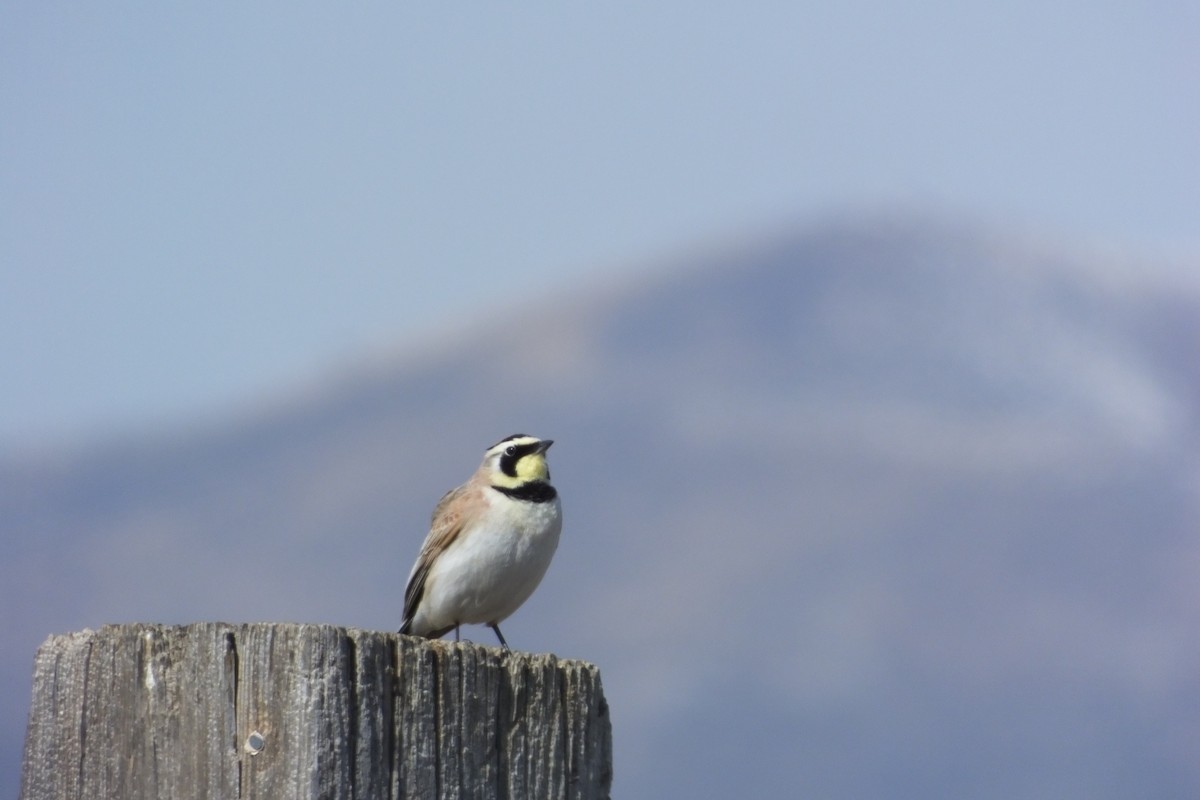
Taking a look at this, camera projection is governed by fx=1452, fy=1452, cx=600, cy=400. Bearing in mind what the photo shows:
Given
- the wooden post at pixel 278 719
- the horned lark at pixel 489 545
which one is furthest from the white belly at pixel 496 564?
the wooden post at pixel 278 719

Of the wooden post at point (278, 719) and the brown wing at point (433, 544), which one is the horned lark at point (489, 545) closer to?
the brown wing at point (433, 544)

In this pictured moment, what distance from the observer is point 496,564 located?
31.0ft

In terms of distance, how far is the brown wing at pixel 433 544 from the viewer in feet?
32.3

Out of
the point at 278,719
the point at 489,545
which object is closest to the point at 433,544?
the point at 489,545

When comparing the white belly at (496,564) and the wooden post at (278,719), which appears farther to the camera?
the white belly at (496,564)

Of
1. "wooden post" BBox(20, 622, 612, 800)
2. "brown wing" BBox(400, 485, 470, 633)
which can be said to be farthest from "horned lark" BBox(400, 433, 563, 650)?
"wooden post" BBox(20, 622, 612, 800)

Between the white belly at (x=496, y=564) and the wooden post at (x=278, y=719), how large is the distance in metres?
5.12

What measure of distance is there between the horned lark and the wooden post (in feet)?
16.9

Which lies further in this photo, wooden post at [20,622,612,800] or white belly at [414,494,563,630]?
white belly at [414,494,563,630]

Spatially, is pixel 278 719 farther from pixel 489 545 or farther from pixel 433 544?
pixel 433 544

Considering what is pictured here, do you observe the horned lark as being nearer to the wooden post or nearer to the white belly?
the white belly

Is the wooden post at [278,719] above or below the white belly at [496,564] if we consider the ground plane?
below

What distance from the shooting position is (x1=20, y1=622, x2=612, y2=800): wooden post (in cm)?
395

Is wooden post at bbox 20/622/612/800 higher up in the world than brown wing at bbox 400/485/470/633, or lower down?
lower down
